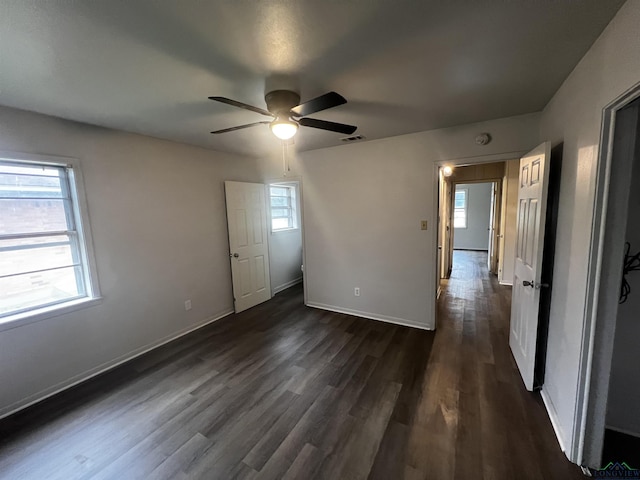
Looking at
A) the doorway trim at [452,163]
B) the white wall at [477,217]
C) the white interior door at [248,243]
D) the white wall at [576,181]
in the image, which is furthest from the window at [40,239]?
the white wall at [477,217]

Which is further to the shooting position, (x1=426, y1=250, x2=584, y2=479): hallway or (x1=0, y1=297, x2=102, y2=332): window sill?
(x1=0, y1=297, x2=102, y2=332): window sill

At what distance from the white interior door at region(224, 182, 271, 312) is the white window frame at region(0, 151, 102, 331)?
1.62 meters

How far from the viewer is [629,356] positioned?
1651mm

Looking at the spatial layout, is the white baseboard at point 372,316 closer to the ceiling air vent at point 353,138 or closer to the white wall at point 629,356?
the white wall at point 629,356

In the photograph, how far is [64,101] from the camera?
2.00 metres

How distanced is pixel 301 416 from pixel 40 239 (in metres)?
2.71

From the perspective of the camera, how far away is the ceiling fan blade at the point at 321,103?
156 centimetres

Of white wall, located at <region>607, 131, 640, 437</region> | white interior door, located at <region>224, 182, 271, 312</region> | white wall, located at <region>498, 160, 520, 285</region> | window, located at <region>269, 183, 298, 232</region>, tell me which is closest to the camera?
white wall, located at <region>607, 131, 640, 437</region>

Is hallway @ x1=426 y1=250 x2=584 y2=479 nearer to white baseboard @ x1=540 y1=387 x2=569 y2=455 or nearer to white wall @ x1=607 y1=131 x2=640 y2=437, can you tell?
white baseboard @ x1=540 y1=387 x2=569 y2=455

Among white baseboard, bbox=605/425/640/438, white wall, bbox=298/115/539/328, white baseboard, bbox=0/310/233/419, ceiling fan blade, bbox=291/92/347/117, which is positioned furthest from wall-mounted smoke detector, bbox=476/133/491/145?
white baseboard, bbox=0/310/233/419

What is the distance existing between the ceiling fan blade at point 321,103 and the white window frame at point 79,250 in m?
2.19

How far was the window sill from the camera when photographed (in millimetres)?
2117

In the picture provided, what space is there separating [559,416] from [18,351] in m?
4.09

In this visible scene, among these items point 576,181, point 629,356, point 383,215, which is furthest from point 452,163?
point 629,356
